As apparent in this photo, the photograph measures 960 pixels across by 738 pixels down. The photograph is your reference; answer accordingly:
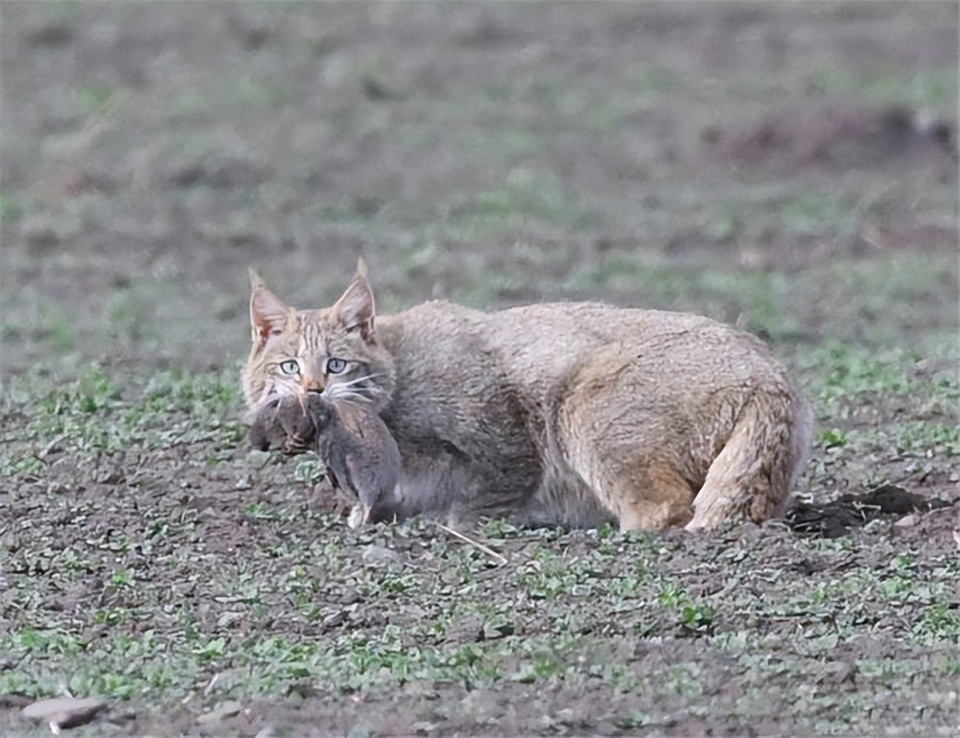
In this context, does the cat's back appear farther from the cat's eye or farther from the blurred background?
the blurred background

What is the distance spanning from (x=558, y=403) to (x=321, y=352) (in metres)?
0.83

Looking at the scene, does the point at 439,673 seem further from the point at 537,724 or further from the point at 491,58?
the point at 491,58

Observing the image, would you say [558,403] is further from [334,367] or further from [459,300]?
[459,300]

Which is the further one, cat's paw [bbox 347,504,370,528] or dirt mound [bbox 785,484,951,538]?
cat's paw [bbox 347,504,370,528]

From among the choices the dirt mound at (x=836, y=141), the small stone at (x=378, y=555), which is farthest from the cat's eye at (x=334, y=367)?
the dirt mound at (x=836, y=141)

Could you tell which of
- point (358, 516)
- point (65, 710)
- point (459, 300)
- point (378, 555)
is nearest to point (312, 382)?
point (358, 516)

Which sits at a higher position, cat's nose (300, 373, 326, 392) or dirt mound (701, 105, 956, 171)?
cat's nose (300, 373, 326, 392)

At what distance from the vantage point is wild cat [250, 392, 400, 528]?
24.1 feet

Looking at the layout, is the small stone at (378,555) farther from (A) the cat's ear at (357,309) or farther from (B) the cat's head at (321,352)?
(A) the cat's ear at (357,309)

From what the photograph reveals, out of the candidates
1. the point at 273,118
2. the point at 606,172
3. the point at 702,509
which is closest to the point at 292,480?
the point at 702,509

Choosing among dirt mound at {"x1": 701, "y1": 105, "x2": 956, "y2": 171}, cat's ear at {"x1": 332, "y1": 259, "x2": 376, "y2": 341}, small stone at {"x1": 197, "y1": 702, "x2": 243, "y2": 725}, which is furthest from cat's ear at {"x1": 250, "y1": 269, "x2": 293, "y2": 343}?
dirt mound at {"x1": 701, "y1": 105, "x2": 956, "y2": 171}

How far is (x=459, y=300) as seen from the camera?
38.3 ft

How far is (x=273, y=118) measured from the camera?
17.8m

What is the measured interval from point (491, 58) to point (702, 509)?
13.1 meters
